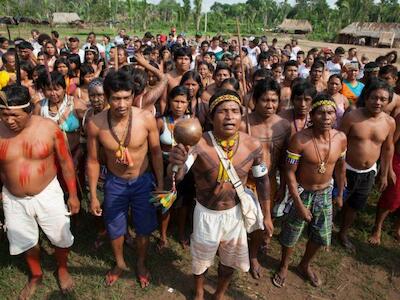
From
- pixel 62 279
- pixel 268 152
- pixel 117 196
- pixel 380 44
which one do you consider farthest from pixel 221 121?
pixel 380 44

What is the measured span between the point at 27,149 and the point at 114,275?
180 cm

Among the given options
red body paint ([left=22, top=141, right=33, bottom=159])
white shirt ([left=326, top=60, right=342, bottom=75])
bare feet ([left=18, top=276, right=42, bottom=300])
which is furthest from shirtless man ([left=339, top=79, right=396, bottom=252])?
white shirt ([left=326, top=60, right=342, bottom=75])

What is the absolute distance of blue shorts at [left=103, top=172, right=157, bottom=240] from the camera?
357cm

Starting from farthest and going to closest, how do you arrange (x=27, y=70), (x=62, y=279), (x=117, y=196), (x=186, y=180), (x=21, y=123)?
(x=27, y=70) < (x=186, y=180) < (x=62, y=279) < (x=117, y=196) < (x=21, y=123)

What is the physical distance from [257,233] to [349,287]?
1.28m

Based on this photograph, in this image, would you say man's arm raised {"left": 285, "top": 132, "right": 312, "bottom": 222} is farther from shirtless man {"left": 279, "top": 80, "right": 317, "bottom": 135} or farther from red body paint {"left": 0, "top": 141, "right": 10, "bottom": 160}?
red body paint {"left": 0, "top": 141, "right": 10, "bottom": 160}

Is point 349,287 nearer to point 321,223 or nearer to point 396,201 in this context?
point 321,223

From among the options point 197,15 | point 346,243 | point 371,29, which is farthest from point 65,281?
point 371,29

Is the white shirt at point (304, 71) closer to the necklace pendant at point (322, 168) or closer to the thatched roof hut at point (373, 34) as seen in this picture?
the necklace pendant at point (322, 168)

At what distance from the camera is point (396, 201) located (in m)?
4.61

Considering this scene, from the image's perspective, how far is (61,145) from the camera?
337 cm

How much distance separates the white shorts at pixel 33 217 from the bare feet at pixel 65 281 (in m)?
0.51

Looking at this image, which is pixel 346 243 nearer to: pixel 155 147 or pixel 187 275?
pixel 187 275

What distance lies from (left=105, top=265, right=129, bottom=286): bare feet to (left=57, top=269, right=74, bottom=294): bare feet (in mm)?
402
